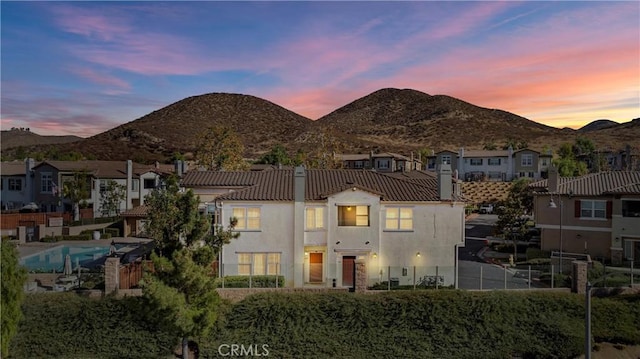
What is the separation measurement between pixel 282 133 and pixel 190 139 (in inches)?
1824

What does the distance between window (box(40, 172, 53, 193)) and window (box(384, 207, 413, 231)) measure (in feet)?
144

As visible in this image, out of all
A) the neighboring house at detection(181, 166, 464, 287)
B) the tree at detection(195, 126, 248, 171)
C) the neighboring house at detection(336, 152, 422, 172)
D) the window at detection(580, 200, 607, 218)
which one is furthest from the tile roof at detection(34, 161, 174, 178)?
the window at detection(580, 200, 607, 218)

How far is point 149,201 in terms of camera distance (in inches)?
937

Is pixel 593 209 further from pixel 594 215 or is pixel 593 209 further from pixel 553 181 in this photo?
pixel 553 181

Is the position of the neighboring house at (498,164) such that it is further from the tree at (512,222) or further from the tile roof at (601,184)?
the tile roof at (601,184)

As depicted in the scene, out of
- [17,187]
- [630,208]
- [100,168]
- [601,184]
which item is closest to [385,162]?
[100,168]

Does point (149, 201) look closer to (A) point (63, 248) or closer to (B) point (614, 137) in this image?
(A) point (63, 248)

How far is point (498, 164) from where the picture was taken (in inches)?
3428

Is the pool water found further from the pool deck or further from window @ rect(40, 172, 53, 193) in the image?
window @ rect(40, 172, 53, 193)

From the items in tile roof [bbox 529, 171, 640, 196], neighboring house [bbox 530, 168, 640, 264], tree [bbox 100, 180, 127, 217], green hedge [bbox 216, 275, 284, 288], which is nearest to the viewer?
green hedge [bbox 216, 275, 284, 288]

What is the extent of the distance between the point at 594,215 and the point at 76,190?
48587mm

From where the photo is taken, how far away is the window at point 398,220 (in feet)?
94.6

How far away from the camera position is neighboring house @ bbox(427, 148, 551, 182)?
84000 mm

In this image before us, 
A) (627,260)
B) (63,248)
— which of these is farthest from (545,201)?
(63,248)
